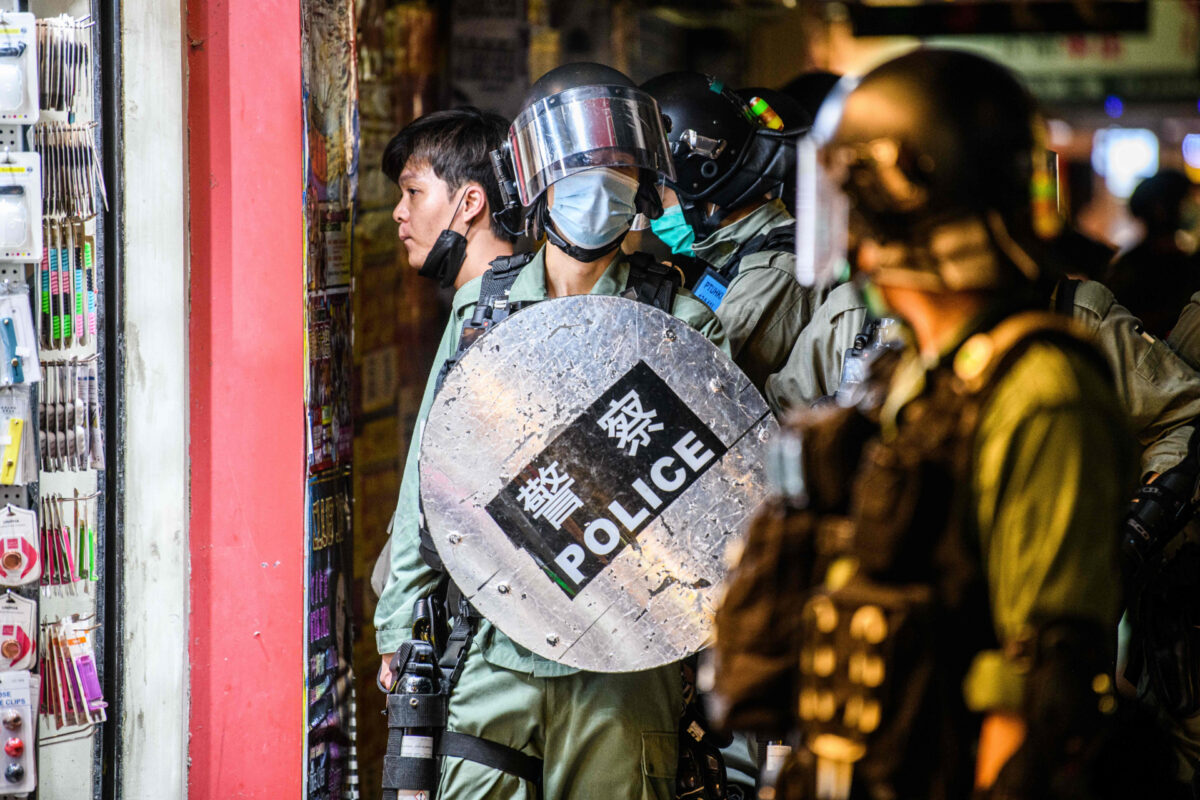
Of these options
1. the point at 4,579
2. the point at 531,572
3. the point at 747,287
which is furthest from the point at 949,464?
the point at 4,579

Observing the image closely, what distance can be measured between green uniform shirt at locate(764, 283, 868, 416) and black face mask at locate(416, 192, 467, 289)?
95 cm

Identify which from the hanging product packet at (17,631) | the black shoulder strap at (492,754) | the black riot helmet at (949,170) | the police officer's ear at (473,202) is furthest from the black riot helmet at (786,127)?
the black riot helmet at (949,170)

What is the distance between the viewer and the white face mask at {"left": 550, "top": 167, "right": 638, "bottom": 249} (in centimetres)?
272

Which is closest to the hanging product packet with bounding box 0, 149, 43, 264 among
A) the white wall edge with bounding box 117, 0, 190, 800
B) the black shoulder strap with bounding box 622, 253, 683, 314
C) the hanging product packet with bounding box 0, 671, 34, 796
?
the white wall edge with bounding box 117, 0, 190, 800

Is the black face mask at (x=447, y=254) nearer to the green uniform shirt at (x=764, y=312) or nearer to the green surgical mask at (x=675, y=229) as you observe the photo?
the green surgical mask at (x=675, y=229)

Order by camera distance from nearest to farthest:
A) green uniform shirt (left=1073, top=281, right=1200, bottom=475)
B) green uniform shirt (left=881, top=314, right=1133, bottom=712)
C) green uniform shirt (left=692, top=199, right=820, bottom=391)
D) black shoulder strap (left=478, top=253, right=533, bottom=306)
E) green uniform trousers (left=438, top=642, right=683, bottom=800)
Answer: green uniform shirt (left=881, top=314, right=1133, bottom=712) → green uniform trousers (left=438, top=642, right=683, bottom=800) → black shoulder strap (left=478, top=253, right=533, bottom=306) → green uniform shirt (left=1073, top=281, right=1200, bottom=475) → green uniform shirt (left=692, top=199, right=820, bottom=391)

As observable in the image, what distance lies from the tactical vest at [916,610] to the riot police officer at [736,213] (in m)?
1.95

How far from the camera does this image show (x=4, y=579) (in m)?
2.96

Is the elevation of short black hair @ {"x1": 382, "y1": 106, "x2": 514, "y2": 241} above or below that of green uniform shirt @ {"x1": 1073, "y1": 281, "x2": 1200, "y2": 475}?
above

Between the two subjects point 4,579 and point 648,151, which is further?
point 4,579

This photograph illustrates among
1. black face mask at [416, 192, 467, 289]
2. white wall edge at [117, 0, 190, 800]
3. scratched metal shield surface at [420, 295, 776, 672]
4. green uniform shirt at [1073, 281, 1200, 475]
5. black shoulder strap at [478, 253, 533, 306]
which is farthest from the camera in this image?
black face mask at [416, 192, 467, 289]

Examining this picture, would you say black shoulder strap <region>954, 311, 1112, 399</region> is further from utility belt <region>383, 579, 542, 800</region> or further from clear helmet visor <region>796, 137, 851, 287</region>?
utility belt <region>383, 579, 542, 800</region>

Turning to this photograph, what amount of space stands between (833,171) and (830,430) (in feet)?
1.00

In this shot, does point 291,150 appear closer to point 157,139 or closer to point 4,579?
point 157,139
